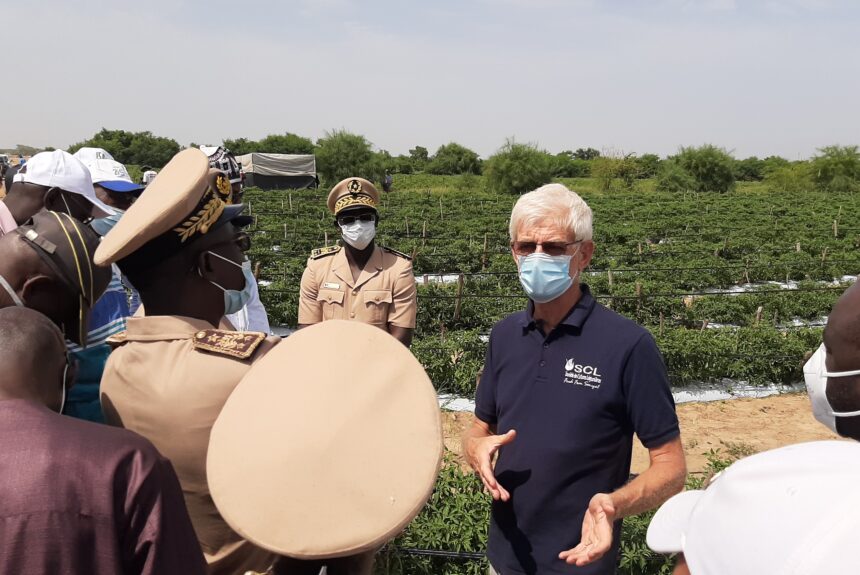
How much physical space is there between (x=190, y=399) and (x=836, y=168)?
47.4 meters

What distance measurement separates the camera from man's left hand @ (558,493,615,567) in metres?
1.48

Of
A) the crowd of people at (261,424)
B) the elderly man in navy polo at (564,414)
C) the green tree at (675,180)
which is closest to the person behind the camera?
the crowd of people at (261,424)

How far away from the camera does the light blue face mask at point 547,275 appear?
1.92 meters

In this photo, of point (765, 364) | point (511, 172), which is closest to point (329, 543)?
point (765, 364)

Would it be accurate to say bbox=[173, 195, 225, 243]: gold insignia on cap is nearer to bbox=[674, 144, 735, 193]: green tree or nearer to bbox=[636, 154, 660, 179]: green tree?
bbox=[674, 144, 735, 193]: green tree

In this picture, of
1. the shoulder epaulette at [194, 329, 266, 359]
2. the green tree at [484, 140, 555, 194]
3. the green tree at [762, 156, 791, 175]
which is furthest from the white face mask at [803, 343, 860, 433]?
the green tree at [762, 156, 791, 175]

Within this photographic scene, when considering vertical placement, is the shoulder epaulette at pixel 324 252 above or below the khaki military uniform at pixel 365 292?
above

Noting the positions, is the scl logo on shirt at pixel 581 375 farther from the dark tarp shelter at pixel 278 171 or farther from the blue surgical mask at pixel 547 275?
the dark tarp shelter at pixel 278 171

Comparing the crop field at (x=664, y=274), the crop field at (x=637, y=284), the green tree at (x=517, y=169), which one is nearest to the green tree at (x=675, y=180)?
the green tree at (x=517, y=169)

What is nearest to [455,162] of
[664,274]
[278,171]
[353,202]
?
[278,171]

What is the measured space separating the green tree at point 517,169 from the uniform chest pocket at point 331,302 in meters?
34.2

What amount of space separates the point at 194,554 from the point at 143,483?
18 cm

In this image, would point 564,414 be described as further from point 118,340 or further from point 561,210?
point 118,340

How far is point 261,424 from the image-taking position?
3.57 ft
